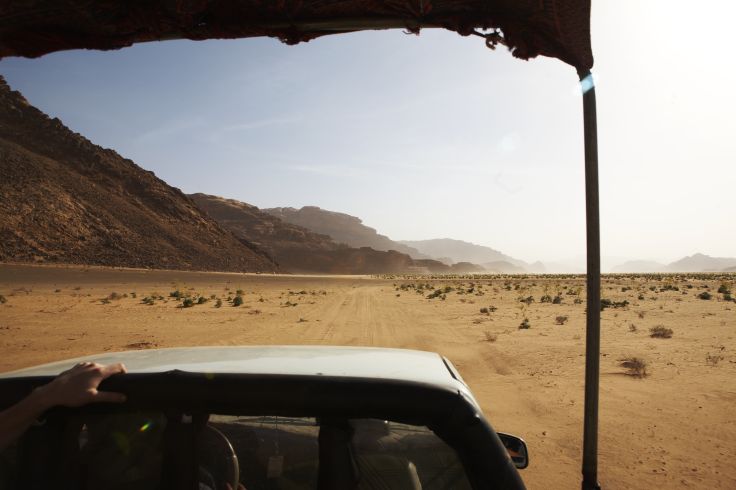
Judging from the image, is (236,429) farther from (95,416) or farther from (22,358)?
(22,358)

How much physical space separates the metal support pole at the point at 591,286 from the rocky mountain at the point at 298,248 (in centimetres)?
13837

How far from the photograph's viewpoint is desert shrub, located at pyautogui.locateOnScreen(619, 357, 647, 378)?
950 cm

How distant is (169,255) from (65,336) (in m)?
70.8

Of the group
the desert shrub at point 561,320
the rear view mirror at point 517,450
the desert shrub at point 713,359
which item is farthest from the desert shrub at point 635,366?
the rear view mirror at point 517,450

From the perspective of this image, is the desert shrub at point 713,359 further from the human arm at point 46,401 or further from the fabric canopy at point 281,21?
the human arm at point 46,401

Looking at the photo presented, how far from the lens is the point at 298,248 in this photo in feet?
504

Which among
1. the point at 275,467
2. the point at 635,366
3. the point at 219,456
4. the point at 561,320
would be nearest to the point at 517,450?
the point at 275,467

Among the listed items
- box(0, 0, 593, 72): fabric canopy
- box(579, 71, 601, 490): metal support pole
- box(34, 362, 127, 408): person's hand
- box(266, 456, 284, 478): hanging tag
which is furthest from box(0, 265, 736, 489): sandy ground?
box(34, 362, 127, 408): person's hand

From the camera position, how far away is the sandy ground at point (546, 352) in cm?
570

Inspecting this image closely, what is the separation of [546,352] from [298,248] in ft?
473

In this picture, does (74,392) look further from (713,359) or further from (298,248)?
(298,248)

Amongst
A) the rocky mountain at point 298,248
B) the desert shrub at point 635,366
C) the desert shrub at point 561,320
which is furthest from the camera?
the rocky mountain at point 298,248

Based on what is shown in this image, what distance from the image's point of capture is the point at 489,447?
1.34 meters

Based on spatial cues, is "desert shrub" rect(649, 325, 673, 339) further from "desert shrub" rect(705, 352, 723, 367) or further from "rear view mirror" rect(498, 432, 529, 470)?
"rear view mirror" rect(498, 432, 529, 470)
